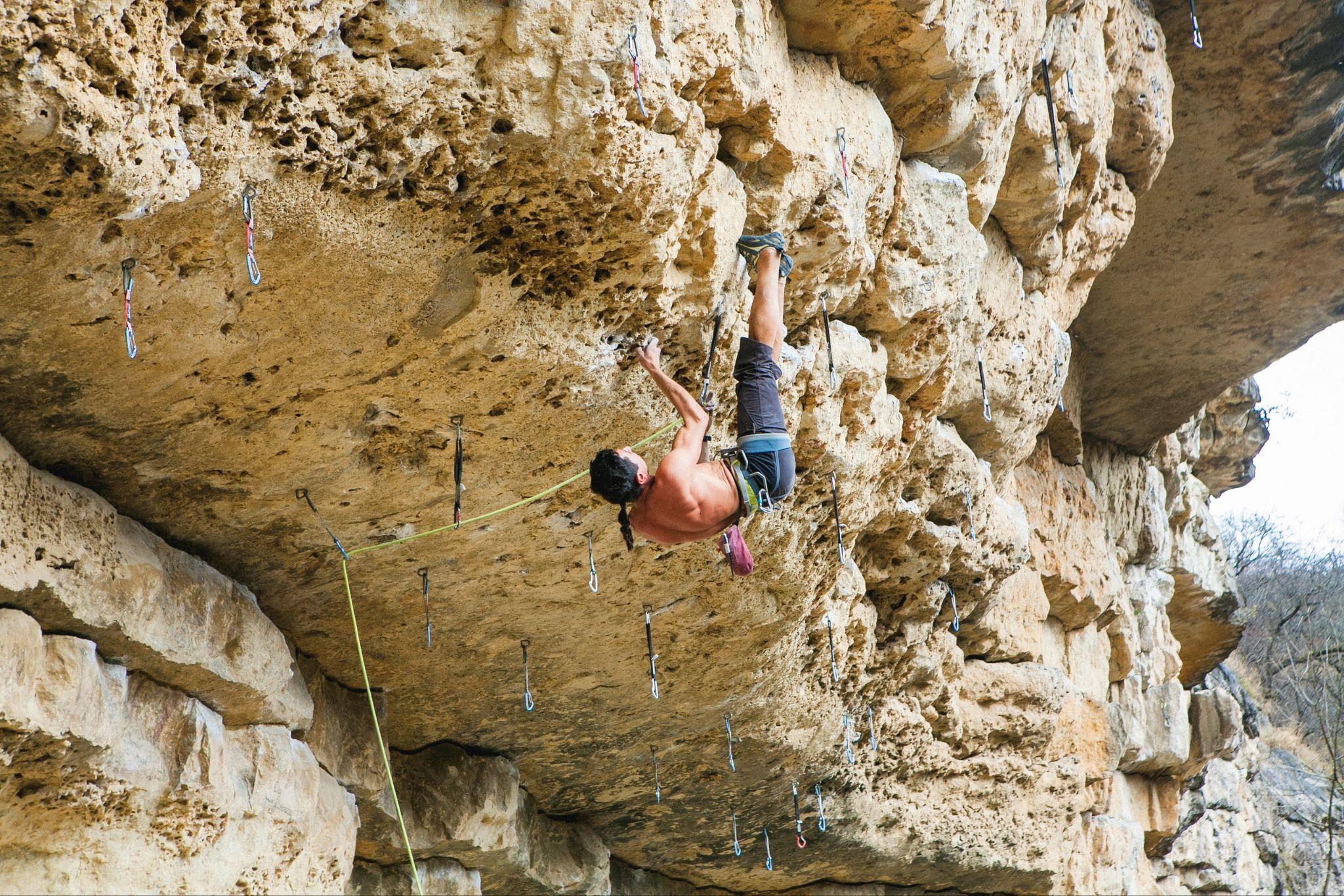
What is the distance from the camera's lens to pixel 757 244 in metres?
4.02

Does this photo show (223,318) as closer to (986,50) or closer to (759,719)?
(986,50)

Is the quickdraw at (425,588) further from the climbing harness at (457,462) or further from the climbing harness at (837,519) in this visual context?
the climbing harness at (837,519)

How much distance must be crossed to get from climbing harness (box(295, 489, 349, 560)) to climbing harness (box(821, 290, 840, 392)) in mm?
2024

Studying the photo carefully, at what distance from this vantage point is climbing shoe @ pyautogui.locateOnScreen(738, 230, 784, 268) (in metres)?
4.02

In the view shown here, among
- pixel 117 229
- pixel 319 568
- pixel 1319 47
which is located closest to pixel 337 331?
pixel 117 229

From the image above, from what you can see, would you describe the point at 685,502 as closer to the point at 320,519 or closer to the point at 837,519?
the point at 320,519

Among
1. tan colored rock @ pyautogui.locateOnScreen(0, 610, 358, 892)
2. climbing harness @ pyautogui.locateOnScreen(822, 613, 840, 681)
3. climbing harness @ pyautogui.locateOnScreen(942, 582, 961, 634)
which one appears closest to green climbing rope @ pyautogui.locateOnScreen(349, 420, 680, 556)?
tan colored rock @ pyautogui.locateOnScreen(0, 610, 358, 892)

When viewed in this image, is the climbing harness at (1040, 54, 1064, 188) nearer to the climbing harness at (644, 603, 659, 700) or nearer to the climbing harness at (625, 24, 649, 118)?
the climbing harness at (625, 24, 649, 118)

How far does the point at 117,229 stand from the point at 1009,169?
13.7 feet

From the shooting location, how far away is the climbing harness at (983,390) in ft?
20.6

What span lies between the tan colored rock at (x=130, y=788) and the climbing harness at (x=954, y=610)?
12.2 feet

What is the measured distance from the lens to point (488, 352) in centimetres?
394

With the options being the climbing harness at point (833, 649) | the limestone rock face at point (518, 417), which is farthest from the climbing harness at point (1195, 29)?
the climbing harness at point (833, 649)

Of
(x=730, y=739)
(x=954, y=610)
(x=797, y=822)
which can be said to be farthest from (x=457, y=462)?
(x=797, y=822)
